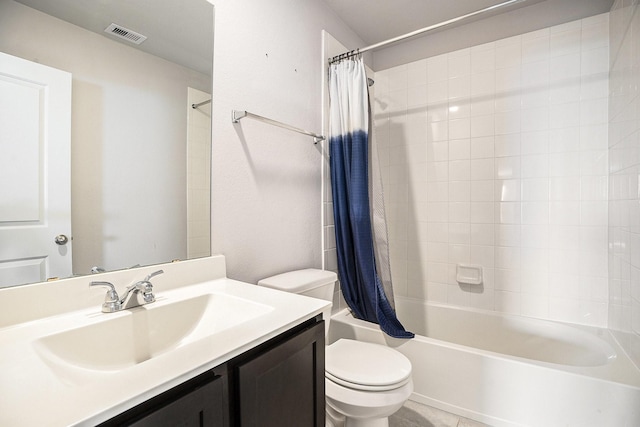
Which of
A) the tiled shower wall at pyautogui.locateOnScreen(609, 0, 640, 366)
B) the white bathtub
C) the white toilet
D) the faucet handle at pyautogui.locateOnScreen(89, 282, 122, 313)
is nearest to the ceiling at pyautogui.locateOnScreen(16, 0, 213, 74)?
the faucet handle at pyautogui.locateOnScreen(89, 282, 122, 313)

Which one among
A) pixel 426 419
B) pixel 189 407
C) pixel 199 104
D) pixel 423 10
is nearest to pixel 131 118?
pixel 199 104

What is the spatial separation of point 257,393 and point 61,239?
0.72 metres

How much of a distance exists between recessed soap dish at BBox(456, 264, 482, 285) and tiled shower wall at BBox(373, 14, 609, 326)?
0.19 feet

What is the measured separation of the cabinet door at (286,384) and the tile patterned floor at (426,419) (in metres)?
0.89

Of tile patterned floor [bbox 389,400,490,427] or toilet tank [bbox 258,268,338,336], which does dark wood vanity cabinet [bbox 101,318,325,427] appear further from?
tile patterned floor [bbox 389,400,490,427]

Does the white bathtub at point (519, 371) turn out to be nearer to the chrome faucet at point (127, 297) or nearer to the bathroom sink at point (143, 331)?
the bathroom sink at point (143, 331)

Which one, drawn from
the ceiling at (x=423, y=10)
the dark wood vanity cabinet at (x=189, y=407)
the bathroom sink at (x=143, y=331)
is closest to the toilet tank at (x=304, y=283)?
the bathroom sink at (x=143, y=331)

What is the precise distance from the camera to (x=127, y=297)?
885 millimetres

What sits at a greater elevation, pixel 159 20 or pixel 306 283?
pixel 159 20

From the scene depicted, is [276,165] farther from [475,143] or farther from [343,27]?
[475,143]

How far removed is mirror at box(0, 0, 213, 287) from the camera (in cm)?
88

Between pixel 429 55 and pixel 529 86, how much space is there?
0.77m

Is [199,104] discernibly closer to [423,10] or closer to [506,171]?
[423,10]

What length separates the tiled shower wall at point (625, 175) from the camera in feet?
4.36
